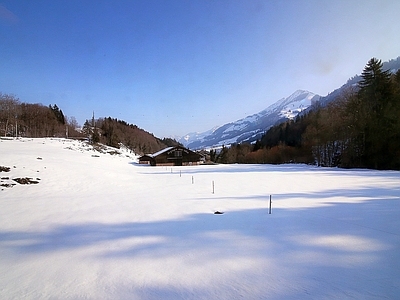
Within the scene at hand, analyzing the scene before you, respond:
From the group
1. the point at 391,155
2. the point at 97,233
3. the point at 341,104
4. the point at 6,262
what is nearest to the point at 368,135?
the point at 391,155

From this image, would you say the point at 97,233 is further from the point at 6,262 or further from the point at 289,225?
the point at 289,225

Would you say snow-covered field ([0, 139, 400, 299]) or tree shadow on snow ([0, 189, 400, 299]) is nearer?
snow-covered field ([0, 139, 400, 299])

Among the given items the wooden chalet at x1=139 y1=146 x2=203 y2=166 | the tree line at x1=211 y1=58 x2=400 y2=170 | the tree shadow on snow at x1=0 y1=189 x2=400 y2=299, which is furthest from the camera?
the wooden chalet at x1=139 y1=146 x2=203 y2=166

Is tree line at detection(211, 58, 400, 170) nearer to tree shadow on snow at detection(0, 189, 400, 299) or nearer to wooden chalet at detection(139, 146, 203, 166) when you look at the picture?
wooden chalet at detection(139, 146, 203, 166)

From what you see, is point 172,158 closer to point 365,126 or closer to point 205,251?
point 365,126

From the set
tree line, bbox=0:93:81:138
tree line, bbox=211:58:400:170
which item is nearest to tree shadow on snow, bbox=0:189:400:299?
tree line, bbox=211:58:400:170

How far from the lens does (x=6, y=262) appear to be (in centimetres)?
455

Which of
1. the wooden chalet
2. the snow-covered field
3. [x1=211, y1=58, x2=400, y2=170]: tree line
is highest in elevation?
[x1=211, y1=58, x2=400, y2=170]: tree line

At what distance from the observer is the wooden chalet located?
161 ft

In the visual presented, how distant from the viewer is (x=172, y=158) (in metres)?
50.9

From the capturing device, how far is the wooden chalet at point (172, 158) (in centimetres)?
4912

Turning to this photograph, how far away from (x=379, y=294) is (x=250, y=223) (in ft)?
11.8

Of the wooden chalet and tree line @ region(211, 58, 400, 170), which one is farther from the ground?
tree line @ region(211, 58, 400, 170)

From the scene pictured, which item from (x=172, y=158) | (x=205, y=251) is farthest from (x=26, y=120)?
(x=205, y=251)
